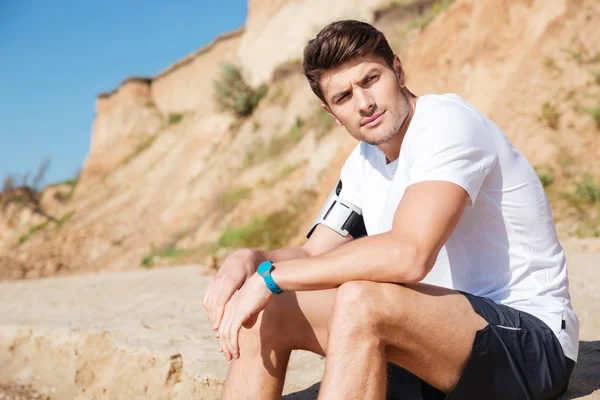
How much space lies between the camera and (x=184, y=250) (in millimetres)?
14203

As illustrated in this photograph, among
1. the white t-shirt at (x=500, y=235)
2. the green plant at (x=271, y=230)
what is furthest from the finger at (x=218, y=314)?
the green plant at (x=271, y=230)

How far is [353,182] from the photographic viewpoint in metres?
2.61

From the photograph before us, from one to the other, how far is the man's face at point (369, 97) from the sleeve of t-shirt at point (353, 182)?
0.27 meters

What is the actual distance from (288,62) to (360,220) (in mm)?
17654

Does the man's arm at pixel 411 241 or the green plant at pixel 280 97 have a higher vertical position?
the green plant at pixel 280 97

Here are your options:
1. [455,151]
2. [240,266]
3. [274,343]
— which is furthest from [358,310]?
[240,266]

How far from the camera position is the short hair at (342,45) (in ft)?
7.37

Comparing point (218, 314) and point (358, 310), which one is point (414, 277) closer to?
point (358, 310)

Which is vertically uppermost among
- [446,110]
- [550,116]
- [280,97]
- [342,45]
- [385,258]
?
[280,97]

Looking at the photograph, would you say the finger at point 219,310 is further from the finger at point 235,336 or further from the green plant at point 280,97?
the green plant at point 280,97

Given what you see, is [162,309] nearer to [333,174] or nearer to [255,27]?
[333,174]

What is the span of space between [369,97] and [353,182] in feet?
1.53

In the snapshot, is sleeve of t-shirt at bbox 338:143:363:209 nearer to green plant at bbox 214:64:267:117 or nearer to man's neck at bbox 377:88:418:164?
man's neck at bbox 377:88:418:164

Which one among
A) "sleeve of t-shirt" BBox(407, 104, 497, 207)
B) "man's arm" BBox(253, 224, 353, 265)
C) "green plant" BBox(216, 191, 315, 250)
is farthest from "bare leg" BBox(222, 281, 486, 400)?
"green plant" BBox(216, 191, 315, 250)
